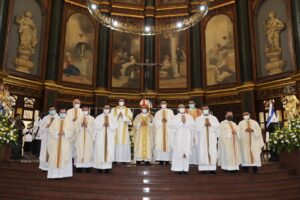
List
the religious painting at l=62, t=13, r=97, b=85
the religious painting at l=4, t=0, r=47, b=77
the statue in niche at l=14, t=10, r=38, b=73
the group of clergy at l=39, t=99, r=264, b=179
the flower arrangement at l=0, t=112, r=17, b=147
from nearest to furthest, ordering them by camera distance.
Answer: the group of clergy at l=39, t=99, r=264, b=179 → the flower arrangement at l=0, t=112, r=17, b=147 → the religious painting at l=4, t=0, r=47, b=77 → the statue in niche at l=14, t=10, r=38, b=73 → the religious painting at l=62, t=13, r=97, b=85

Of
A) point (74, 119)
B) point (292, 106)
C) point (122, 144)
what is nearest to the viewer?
point (74, 119)

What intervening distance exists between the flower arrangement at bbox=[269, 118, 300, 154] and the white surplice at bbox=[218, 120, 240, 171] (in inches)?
65.5

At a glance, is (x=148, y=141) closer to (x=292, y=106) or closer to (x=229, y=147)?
(x=229, y=147)

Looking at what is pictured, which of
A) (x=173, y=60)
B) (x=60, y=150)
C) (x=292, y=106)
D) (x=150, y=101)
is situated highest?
(x=173, y=60)

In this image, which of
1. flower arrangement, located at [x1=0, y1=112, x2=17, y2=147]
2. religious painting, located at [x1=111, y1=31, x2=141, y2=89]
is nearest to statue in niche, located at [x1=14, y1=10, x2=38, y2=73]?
religious painting, located at [x1=111, y1=31, x2=141, y2=89]

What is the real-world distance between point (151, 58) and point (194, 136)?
1105 centimetres

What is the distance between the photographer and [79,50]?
18.5m

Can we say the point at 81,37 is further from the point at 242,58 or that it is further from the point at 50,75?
the point at 242,58

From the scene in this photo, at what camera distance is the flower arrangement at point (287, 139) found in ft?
30.7

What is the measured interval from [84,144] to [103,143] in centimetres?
52

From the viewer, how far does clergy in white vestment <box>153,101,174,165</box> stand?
30.5 feet

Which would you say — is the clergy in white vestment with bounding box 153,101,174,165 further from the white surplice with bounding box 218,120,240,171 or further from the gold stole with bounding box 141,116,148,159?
A: the white surplice with bounding box 218,120,240,171

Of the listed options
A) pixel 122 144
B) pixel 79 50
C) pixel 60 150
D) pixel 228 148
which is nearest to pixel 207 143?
pixel 228 148

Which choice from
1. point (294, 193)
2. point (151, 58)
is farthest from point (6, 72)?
point (294, 193)
